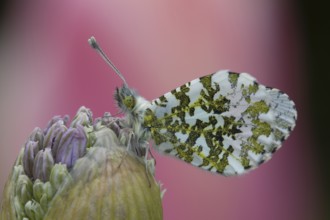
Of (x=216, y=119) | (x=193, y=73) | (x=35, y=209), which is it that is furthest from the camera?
(x=193, y=73)

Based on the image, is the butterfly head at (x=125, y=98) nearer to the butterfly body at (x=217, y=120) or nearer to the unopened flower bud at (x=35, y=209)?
the butterfly body at (x=217, y=120)

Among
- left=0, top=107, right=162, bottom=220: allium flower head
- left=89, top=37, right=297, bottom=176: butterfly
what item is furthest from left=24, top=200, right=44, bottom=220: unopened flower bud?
left=89, top=37, right=297, bottom=176: butterfly

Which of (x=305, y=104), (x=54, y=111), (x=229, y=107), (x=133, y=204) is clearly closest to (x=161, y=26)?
(x=54, y=111)

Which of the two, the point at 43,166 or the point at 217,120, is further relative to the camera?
the point at 217,120

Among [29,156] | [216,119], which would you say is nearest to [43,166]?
[29,156]

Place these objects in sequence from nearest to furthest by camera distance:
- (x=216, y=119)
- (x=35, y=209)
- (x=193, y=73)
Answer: (x=35, y=209) < (x=216, y=119) < (x=193, y=73)

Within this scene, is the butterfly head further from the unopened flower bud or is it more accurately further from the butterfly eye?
the unopened flower bud

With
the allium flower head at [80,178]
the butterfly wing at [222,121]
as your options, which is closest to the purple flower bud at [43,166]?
the allium flower head at [80,178]

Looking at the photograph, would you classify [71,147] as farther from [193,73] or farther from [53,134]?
[193,73]
